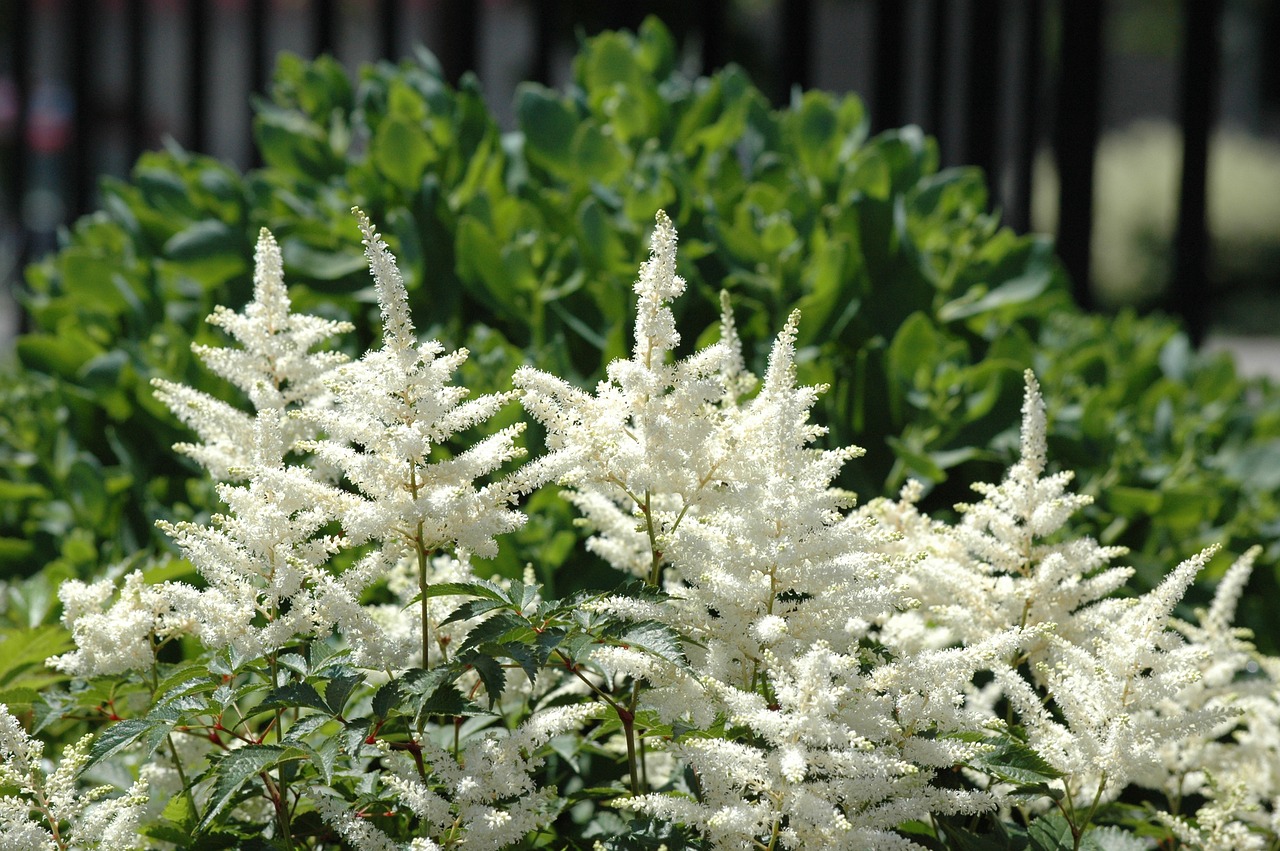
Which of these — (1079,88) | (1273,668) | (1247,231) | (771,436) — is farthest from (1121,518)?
(1247,231)

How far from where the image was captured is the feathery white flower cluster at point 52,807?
Answer: 53.2 inches

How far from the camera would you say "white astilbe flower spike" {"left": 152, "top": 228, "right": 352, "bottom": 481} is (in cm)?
164

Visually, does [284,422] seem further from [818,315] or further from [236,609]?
[818,315]

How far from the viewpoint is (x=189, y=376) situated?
257 centimetres

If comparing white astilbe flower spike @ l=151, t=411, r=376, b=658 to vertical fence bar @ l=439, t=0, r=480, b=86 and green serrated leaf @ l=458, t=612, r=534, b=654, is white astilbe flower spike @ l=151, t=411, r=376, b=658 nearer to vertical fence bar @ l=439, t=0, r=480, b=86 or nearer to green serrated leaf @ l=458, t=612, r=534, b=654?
green serrated leaf @ l=458, t=612, r=534, b=654

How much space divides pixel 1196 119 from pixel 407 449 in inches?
151

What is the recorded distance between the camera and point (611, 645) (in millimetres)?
1564

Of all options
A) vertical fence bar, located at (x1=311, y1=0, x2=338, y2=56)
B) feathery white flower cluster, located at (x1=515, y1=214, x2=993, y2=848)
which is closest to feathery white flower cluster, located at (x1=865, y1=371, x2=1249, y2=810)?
feathery white flower cluster, located at (x1=515, y1=214, x2=993, y2=848)

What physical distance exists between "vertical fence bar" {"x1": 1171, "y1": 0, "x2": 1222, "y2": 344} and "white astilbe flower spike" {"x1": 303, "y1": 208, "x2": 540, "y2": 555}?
12.0ft

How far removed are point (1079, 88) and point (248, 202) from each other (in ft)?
9.66

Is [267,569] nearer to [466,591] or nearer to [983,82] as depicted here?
[466,591]

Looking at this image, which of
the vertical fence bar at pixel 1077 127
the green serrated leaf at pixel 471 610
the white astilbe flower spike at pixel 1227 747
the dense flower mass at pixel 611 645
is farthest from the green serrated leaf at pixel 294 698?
the vertical fence bar at pixel 1077 127

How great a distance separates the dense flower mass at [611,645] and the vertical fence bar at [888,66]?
9.05 ft

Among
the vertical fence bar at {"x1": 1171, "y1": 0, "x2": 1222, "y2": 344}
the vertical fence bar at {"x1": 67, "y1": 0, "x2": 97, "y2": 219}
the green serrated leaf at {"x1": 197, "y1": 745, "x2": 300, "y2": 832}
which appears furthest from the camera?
the vertical fence bar at {"x1": 67, "y1": 0, "x2": 97, "y2": 219}
